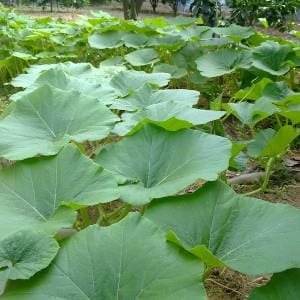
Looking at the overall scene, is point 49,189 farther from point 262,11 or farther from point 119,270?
point 262,11

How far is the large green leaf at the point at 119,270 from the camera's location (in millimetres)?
787

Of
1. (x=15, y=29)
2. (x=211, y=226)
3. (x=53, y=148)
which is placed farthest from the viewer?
(x=15, y=29)

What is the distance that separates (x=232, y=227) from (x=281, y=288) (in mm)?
173

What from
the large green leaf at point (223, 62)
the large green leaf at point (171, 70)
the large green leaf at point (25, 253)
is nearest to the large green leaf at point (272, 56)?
the large green leaf at point (223, 62)

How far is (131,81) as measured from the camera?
Answer: 6.54ft

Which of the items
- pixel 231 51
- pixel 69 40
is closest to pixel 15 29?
pixel 69 40

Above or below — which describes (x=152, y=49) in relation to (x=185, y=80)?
above

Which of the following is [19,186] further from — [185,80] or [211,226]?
[185,80]

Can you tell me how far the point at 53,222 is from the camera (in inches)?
38.2

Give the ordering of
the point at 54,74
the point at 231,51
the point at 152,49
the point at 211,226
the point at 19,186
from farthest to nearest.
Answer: the point at 152,49 < the point at 231,51 < the point at 54,74 < the point at 19,186 < the point at 211,226

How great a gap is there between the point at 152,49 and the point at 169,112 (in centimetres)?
162

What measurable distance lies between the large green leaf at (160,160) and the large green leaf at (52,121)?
0.12 m

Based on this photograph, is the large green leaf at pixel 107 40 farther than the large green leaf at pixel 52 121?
Yes

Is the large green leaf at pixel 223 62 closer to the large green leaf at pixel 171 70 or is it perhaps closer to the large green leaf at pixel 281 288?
the large green leaf at pixel 171 70
